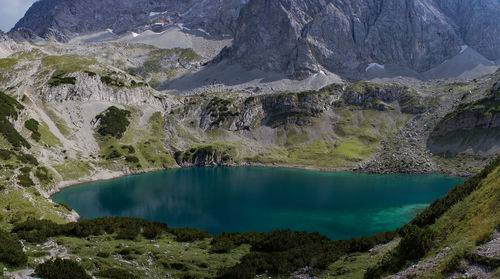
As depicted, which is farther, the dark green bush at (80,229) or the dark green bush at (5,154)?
the dark green bush at (5,154)

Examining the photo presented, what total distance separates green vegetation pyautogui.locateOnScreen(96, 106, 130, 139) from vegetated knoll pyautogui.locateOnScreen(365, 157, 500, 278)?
439 ft

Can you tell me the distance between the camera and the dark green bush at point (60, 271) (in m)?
17.6

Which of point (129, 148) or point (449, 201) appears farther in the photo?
point (129, 148)

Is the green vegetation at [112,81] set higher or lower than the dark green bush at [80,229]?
higher

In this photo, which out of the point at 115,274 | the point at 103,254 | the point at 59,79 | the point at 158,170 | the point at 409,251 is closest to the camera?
the point at 409,251

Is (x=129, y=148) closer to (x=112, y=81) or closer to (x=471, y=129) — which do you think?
(x=112, y=81)

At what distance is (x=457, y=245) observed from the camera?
54.6 feet

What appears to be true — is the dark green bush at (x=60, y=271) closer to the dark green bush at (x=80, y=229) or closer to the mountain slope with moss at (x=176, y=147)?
the mountain slope with moss at (x=176, y=147)

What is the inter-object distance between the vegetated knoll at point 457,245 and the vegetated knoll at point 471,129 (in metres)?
127

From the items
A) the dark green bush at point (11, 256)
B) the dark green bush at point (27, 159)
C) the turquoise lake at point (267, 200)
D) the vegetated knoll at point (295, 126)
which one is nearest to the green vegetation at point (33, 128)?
the dark green bush at point (27, 159)

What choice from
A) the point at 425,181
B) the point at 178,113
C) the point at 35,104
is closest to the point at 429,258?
the point at 425,181

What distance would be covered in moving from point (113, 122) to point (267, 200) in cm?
9428

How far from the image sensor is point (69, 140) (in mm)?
119938

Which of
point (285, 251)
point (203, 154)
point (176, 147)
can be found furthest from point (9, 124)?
point (285, 251)
